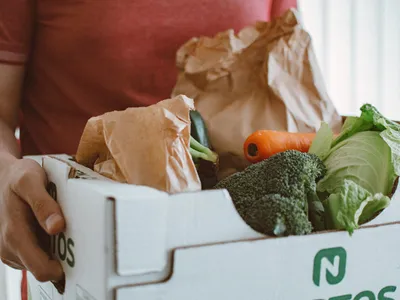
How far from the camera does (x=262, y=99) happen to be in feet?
2.92

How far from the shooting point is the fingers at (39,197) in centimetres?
55

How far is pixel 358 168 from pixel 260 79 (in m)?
0.32

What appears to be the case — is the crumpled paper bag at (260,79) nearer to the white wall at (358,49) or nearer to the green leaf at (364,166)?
the green leaf at (364,166)

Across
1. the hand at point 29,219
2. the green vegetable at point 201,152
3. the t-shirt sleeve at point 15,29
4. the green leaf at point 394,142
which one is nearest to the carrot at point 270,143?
the green vegetable at point 201,152

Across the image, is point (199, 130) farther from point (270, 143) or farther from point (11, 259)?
point (11, 259)

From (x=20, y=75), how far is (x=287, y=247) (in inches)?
→ 22.6

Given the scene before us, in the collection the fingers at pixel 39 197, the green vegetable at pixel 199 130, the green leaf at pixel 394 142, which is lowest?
the fingers at pixel 39 197

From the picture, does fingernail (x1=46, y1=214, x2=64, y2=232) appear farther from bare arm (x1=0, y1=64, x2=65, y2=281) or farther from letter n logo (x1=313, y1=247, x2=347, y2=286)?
letter n logo (x1=313, y1=247, x2=347, y2=286)

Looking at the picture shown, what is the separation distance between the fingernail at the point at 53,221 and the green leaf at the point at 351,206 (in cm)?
26

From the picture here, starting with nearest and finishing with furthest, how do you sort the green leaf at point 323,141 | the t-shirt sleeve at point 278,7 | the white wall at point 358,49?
1. the green leaf at point 323,141
2. the t-shirt sleeve at point 278,7
3. the white wall at point 358,49

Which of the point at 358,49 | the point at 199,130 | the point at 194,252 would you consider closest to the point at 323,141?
the point at 199,130

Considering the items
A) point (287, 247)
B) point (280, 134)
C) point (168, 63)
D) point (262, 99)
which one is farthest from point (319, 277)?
point (168, 63)

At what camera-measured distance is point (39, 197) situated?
1.85 ft

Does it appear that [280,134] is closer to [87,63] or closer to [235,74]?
[235,74]
